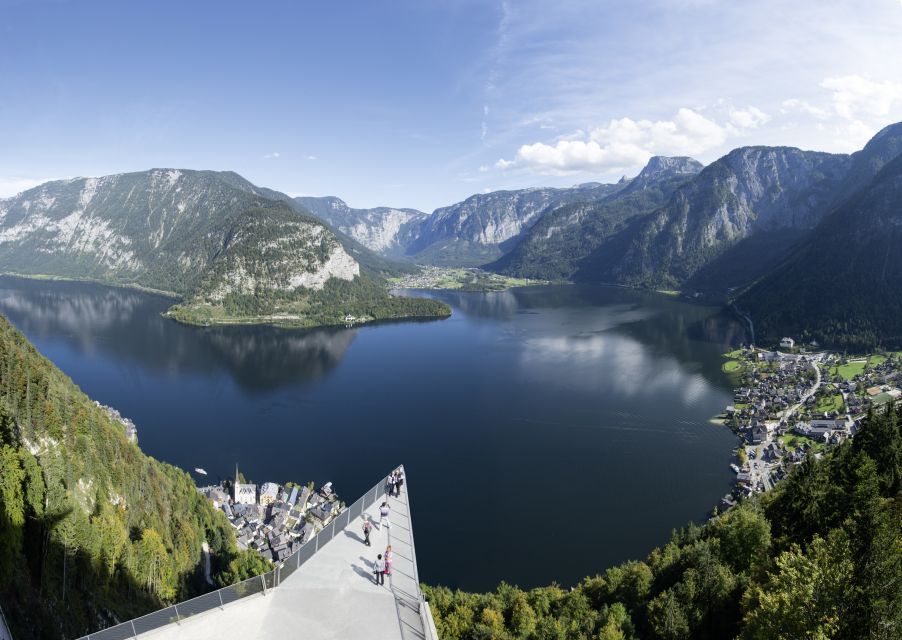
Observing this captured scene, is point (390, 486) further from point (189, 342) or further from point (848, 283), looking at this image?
point (848, 283)

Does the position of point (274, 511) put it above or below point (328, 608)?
below

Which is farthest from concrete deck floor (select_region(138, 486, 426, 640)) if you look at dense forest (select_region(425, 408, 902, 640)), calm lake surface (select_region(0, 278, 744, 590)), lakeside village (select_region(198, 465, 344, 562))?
lakeside village (select_region(198, 465, 344, 562))

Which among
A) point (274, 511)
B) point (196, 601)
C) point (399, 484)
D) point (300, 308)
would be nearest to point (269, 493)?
point (274, 511)

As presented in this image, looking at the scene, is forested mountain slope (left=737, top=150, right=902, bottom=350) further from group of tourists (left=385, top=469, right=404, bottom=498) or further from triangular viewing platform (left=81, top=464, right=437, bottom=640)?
triangular viewing platform (left=81, top=464, right=437, bottom=640)

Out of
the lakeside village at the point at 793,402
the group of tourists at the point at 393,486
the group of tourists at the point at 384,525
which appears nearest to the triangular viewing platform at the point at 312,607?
the group of tourists at the point at 384,525

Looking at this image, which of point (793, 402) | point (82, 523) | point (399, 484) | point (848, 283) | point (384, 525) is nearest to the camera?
point (384, 525)

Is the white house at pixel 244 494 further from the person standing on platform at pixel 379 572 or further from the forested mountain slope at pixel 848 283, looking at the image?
the forested mountain slope at pixel 848 283
